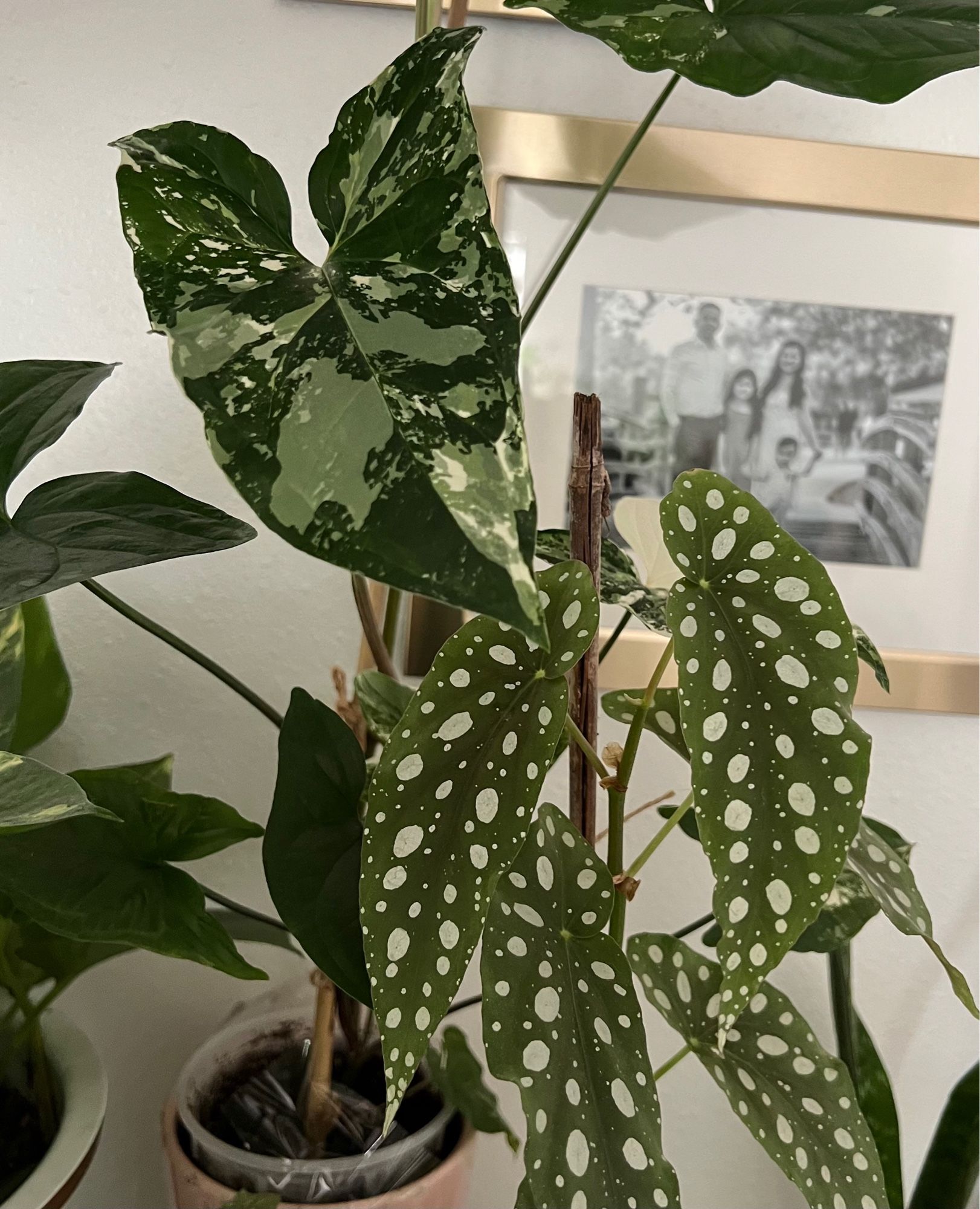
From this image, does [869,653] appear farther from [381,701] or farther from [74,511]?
[74,511]

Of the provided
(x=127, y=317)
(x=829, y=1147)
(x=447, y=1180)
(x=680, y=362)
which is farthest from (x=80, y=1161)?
(x=680, y=362)

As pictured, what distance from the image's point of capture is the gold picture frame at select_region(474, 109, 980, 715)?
0.86 metres

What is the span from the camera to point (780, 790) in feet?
1.40

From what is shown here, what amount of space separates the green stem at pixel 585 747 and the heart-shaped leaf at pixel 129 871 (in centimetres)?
25

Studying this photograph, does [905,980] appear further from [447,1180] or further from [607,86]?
[607,86]

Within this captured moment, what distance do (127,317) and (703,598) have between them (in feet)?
2.19

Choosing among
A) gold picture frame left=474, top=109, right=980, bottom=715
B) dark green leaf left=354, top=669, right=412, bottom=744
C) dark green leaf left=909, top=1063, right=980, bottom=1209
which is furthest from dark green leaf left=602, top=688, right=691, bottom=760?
dark green leaf left=909, top=1063, right=980, bottom=1209

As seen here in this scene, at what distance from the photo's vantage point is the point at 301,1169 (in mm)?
636

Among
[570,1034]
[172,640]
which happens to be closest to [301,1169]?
[570,1034]

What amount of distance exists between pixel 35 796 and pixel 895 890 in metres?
0.48

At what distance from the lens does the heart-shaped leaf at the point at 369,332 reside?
0.29 metres

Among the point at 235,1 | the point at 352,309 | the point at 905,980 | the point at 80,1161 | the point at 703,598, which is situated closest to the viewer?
the point at 352,309

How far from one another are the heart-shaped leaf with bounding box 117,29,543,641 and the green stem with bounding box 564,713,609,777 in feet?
0.84

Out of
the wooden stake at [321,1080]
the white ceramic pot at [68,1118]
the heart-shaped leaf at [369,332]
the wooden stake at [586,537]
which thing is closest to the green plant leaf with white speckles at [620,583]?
the wooden stake at [586,537]
